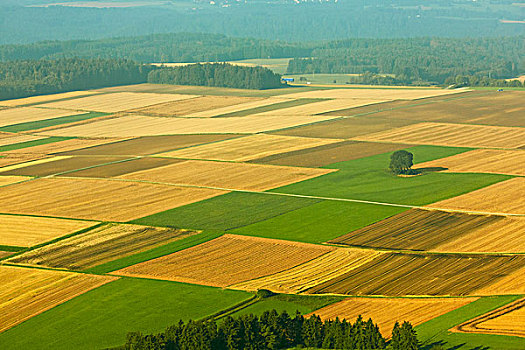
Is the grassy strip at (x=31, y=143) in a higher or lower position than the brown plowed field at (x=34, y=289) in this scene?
lower

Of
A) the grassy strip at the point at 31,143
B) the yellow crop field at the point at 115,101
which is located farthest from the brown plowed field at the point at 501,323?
the yellow crop field at the point at 115,101

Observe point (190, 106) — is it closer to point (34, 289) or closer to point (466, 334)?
point (34, 289)

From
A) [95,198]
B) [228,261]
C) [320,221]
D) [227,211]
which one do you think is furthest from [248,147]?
[228,261]

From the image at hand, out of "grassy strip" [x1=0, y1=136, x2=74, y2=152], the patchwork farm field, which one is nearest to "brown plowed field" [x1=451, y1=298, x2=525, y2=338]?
the patchwork farm field

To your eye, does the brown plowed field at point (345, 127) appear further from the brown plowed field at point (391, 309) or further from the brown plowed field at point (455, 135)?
the brown plowed field at point (391, 309)

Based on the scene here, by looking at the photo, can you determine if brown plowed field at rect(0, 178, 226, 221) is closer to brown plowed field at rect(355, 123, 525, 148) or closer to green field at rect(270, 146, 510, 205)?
green field at rect(270, 146, 510, 205)
